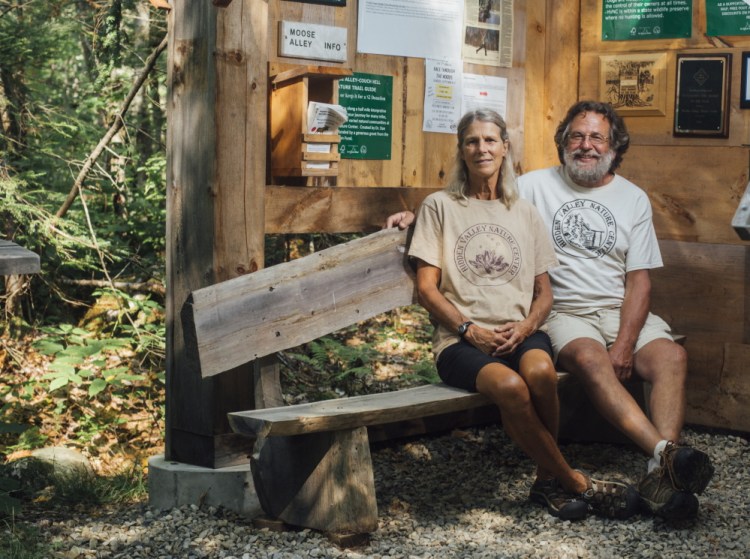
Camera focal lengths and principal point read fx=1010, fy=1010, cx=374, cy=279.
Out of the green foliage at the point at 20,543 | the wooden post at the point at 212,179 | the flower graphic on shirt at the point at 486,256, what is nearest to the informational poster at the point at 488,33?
the flower graphic on shirt at the point at 486,256

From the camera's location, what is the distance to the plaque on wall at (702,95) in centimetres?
597

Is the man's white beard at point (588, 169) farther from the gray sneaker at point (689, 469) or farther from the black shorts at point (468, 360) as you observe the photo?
the gray sneaker at point (689, 469)

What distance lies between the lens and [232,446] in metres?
4.66

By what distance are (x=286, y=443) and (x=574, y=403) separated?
230cm

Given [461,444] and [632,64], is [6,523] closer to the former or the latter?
[461,444]

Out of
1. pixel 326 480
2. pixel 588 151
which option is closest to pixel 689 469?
pixel 326 480

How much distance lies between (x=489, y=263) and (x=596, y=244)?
807mm

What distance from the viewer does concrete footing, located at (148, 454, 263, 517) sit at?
4570mm

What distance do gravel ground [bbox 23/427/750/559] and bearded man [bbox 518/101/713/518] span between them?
61 cm

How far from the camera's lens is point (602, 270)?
17.4ft

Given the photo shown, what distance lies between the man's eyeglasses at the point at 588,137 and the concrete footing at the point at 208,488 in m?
2.42

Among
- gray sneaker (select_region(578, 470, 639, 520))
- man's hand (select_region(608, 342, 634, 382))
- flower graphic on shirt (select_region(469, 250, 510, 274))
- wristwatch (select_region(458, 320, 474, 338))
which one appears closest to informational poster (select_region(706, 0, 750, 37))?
man's hand (select_region(608, 342, 634, 382))

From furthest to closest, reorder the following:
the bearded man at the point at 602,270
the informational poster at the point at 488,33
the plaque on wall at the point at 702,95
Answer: the plaque on wall at the point at 702,95, the informational poster at the point at 488,33, the bearded man at the point at 602,270

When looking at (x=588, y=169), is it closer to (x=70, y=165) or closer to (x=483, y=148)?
(x=483, y=148)
